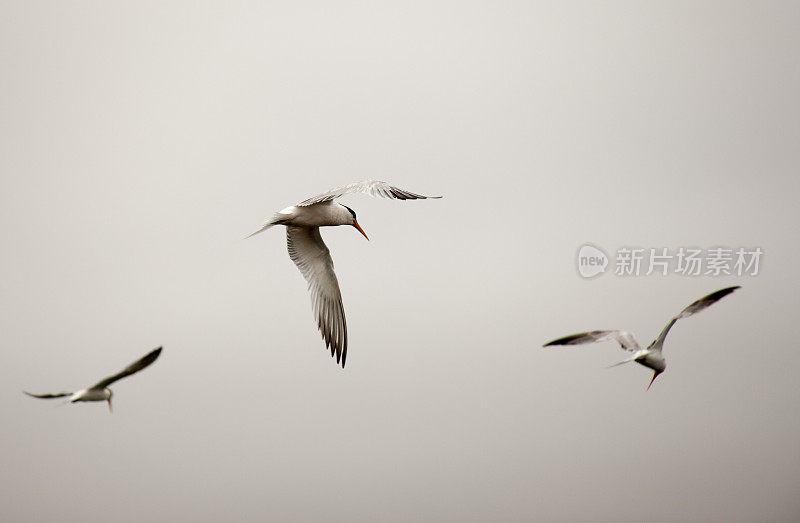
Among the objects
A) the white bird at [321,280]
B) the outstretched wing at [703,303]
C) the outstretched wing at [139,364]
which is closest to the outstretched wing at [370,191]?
the white bird at [321,280]

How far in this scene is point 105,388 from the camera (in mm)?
5438

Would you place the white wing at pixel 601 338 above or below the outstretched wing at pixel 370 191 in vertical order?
below

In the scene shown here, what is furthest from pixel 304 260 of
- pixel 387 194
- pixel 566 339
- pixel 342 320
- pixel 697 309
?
pixel 697 309

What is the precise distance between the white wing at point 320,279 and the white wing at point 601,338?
1611 mm

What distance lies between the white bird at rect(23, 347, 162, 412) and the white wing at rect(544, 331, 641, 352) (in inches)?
84.0

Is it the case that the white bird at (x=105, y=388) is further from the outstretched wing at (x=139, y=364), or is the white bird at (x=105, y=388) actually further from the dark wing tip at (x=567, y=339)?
the dark wing tip at (x=567, y=339)

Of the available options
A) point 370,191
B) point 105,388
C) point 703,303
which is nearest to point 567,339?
point 703,303

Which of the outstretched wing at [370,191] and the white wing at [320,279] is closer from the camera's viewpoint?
the outstretched wing at [370,191]

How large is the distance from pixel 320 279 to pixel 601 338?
1941 millimetres

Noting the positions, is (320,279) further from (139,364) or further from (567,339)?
(567,339)

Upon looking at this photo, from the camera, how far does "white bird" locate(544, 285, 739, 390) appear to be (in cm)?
500

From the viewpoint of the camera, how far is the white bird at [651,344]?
5.00 metres

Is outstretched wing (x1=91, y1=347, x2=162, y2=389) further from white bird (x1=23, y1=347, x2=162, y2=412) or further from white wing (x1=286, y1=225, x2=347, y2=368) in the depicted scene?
white wing (x1=286, y1=225, x2=347, y2=368)

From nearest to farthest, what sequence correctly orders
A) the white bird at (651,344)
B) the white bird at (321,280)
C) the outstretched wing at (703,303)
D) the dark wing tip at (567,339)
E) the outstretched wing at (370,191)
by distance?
1. the outstretched wing at (370,191)
2. the dark wing tip at (567,339)
3. the white bird at (651,344)
4. the outstretched wing at (703,303)
5. the white bird at (321,280)
